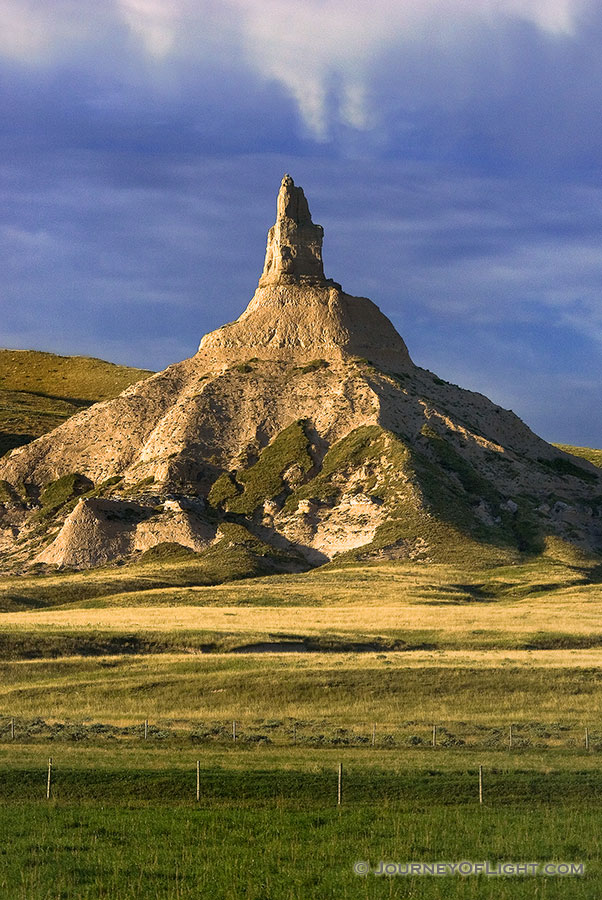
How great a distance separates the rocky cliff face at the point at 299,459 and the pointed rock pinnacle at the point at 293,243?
21 centimetres

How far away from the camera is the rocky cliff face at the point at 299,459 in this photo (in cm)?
13050

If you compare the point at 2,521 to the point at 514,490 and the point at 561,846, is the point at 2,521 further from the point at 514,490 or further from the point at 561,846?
the point at 561,846

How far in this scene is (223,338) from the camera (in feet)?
537

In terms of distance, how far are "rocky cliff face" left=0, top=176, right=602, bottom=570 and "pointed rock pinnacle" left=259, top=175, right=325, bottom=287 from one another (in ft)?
0.68

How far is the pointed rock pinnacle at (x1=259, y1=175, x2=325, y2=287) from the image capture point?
165 meters

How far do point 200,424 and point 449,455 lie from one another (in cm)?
3185

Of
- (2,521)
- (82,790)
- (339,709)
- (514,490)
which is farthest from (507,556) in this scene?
(82,790)

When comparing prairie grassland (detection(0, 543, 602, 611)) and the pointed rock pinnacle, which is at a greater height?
the pointed rock pinnacle

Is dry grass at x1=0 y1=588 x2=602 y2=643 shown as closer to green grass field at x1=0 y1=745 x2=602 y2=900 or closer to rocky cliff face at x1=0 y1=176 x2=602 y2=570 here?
rocky cliff face at x1=0 y1=176 x2=602 y2=570

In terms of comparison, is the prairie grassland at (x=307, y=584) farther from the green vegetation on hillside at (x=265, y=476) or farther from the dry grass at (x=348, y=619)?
the green vegetation on hillside at (x=265, y=476)

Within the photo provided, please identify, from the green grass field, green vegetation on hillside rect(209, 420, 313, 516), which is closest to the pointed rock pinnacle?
green vegetation on hillside rect(209, 420, 313, 516)

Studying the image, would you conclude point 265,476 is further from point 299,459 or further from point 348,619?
point 348,619

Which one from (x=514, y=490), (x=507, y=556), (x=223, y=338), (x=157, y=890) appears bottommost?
(x=157, y=890)

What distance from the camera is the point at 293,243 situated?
16588cm
